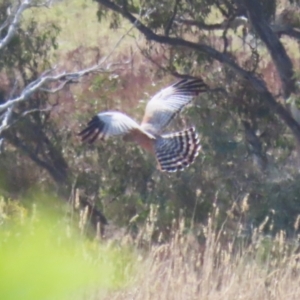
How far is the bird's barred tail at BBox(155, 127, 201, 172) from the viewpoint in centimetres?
682

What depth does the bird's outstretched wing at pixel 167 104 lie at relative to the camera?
273 inches

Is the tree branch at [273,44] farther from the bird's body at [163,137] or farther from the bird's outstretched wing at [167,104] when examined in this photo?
the bird's body at [163,137]

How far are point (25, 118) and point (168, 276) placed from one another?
5.88m

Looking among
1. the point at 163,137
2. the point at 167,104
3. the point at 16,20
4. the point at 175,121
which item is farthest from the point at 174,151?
the point at 175,121

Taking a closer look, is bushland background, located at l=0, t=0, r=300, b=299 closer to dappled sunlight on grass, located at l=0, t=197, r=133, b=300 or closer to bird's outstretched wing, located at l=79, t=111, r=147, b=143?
bird's outstretched wing, located at l=79, t=111, r=147, b=143

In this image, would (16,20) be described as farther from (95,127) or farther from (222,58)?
(222,58)

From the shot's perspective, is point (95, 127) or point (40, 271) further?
point (95, 127)

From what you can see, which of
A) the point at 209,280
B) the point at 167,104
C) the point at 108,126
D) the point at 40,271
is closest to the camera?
the point at 40,271

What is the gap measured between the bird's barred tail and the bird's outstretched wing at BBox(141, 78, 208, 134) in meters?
0.12

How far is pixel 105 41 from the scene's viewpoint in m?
13.6

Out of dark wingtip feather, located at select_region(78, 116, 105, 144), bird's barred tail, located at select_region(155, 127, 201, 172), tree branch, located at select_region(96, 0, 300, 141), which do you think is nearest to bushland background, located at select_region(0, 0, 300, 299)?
tree branch, located at select_region(96, 0, 300, 141)

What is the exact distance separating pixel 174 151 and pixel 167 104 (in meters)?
0.56

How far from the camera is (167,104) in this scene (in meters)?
7.21

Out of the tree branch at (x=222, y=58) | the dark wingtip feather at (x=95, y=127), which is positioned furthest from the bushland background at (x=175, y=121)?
the dark wingtip feather at (x=95, y=127)
